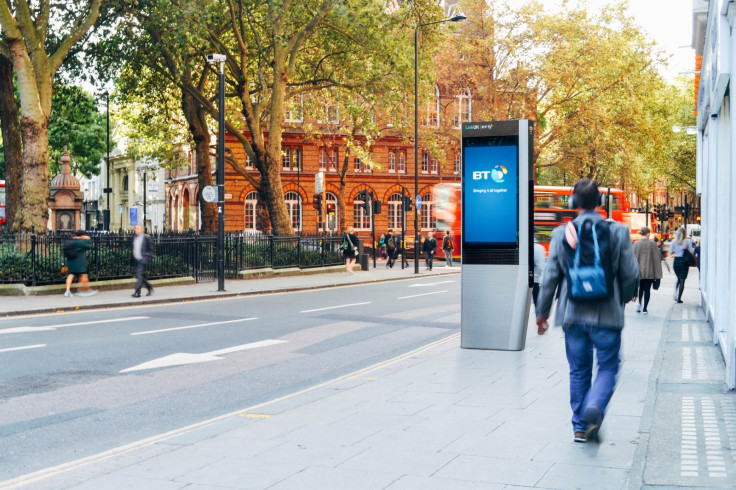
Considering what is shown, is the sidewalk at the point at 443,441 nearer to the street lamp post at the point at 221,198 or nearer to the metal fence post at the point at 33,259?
the metal fence post at the point at 33,259

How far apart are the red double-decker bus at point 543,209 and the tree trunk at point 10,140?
72.8ft

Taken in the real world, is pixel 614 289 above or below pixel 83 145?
below

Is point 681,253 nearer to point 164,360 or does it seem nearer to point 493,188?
point 493,188

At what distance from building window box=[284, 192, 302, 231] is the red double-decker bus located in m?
12.9

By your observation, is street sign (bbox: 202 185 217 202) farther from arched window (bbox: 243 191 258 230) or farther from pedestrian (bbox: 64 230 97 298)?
arched window (bbox: 243 191 258 230)

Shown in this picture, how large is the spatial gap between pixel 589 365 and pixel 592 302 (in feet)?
1.54

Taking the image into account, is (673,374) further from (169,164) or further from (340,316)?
(169,164)

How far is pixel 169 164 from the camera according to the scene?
41.8 m

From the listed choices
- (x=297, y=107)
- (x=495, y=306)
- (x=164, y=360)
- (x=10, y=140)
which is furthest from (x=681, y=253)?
(x=297, y=107)

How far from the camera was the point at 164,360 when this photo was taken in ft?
36.0

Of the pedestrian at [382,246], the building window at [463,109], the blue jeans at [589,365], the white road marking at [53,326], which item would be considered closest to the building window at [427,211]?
the building window at [463,109]

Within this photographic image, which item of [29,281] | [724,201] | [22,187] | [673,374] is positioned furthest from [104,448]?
[22,187]

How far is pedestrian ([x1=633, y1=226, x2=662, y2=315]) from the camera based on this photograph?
17422 mm

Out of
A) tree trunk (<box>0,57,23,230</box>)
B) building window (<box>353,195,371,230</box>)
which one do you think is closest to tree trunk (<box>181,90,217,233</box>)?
tree trunk (<box>0,57,23,230</box>)
